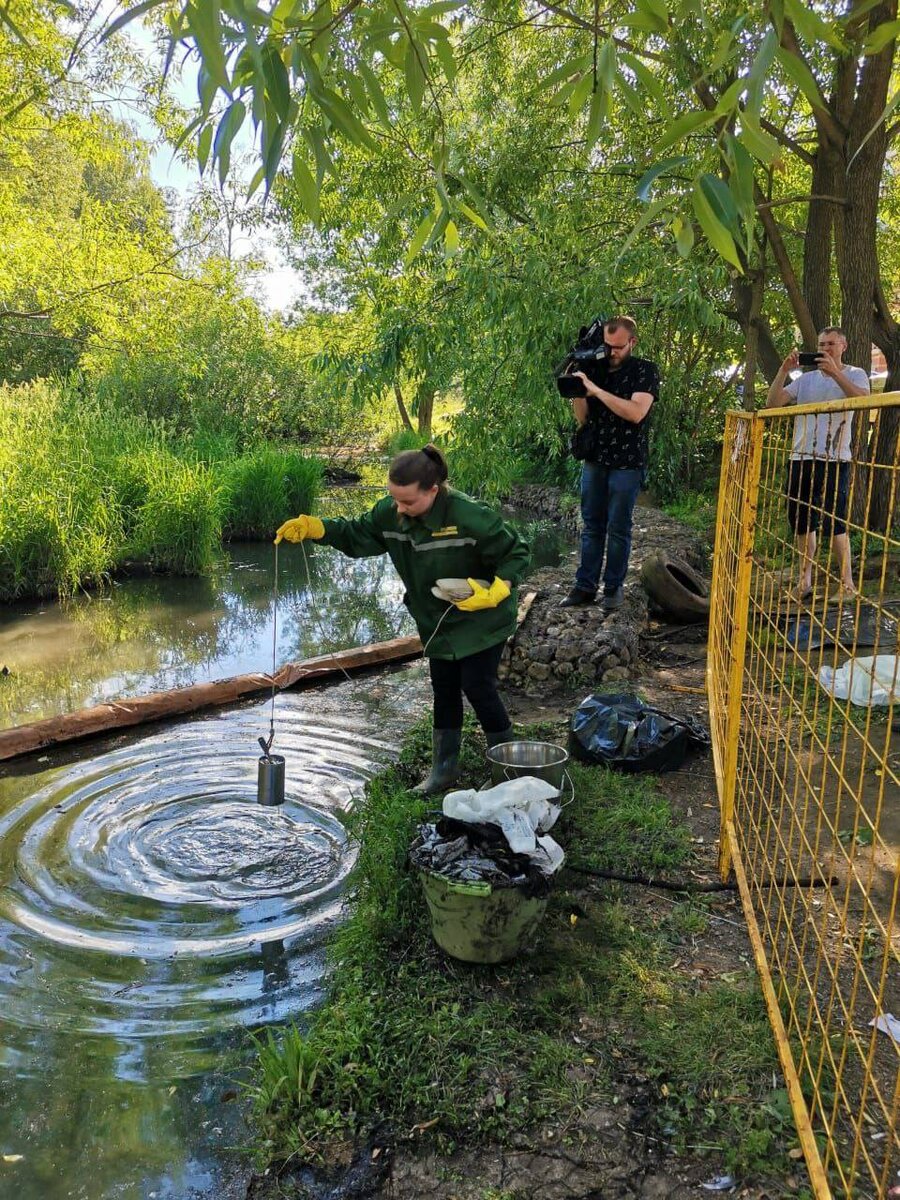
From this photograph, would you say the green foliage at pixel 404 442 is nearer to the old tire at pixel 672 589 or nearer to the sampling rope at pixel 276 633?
the sampling rope at pixel 276 633

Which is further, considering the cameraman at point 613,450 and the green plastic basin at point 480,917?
the cameraman at point 613,450

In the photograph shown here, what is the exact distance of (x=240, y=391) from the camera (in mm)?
17750

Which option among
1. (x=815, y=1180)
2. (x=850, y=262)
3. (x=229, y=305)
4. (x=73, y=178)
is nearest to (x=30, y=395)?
(x=229, y=305)

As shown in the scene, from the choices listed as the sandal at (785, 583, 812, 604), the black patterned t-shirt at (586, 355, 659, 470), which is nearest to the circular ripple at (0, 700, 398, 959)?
the sandal at (785, 583, 812, 604)

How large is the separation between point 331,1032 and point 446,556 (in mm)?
1932

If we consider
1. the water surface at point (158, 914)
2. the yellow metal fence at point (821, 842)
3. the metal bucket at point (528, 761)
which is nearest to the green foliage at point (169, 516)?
the water surface at point (158, 914)

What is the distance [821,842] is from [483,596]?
1.67m

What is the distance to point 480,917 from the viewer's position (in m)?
2.68

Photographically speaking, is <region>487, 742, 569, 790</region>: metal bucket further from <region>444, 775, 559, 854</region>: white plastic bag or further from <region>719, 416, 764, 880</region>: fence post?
<region>719, 416, 764, 880</region>: fence post

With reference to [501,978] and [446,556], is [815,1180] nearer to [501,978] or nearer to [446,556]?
[501,978]

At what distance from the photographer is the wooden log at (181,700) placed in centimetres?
508

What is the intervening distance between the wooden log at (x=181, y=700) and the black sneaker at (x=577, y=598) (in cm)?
141

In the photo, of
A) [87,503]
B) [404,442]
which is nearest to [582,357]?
[87,503]

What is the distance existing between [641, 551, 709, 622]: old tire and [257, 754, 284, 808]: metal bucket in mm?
3883
